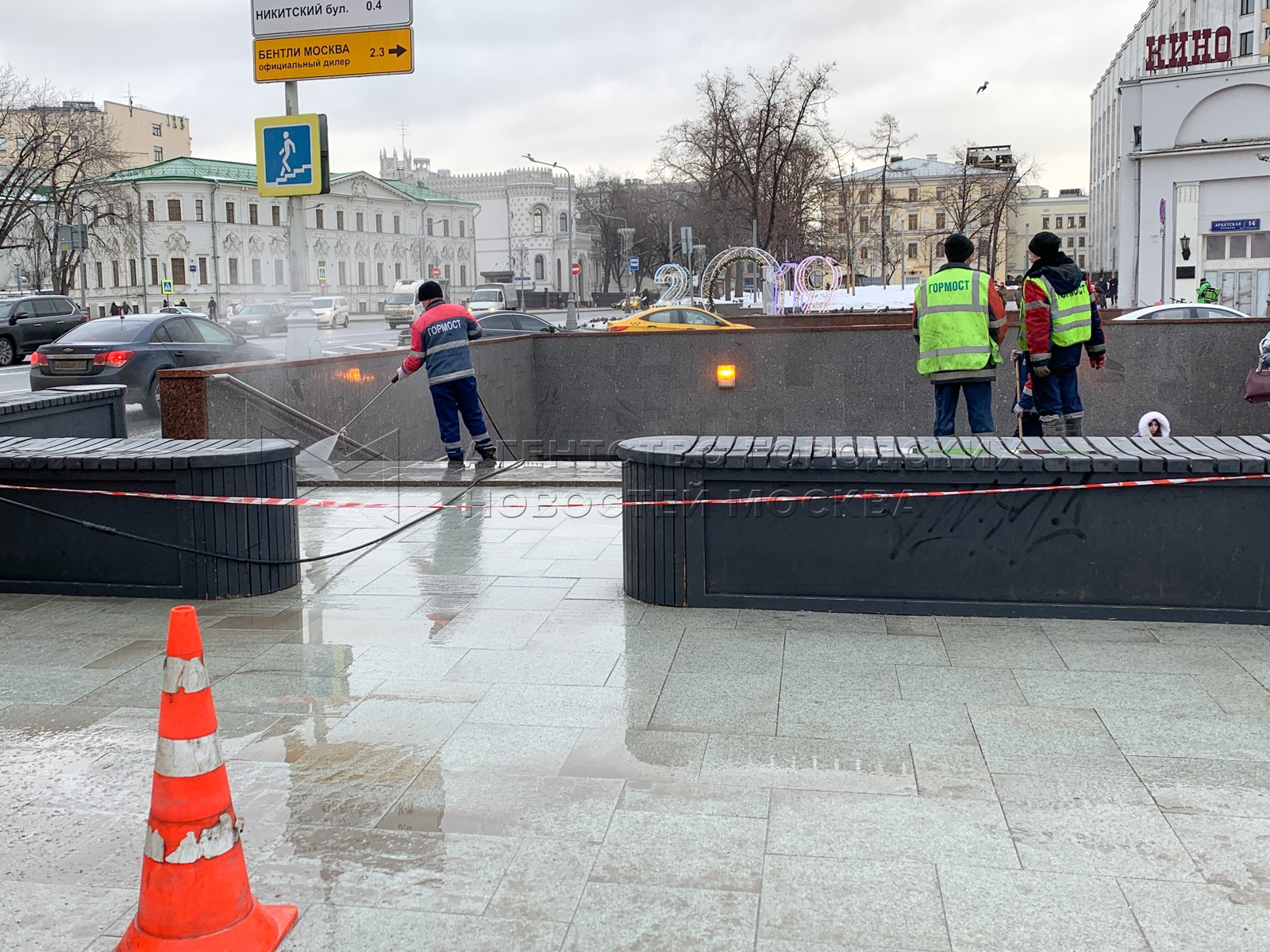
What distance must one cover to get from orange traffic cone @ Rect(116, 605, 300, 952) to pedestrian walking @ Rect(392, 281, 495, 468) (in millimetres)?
7765

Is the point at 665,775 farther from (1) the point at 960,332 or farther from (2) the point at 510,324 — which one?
(2) the point at 510,324

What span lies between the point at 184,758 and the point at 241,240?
310 feet

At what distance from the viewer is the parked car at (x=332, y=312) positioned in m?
55.6

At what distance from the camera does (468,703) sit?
4.92m

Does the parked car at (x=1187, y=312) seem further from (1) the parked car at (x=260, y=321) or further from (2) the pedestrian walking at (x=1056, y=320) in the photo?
(1) the parked car at (x=260, y=321)

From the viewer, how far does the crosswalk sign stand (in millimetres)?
13219

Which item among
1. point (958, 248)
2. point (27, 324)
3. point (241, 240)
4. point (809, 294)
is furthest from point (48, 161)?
point (958, 248)

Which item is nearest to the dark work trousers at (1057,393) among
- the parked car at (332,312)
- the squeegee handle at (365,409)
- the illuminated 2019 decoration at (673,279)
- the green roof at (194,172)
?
the squeegee handle at (365,409)

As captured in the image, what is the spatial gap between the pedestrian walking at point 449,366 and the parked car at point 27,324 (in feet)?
73.3

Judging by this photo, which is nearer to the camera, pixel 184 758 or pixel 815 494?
pixel 184 758

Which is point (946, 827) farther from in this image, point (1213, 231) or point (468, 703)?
point (1213, 231)

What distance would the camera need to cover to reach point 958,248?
357 inches

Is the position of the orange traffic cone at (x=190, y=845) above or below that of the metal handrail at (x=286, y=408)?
below

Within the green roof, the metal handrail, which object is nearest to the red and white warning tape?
the metal handrail
